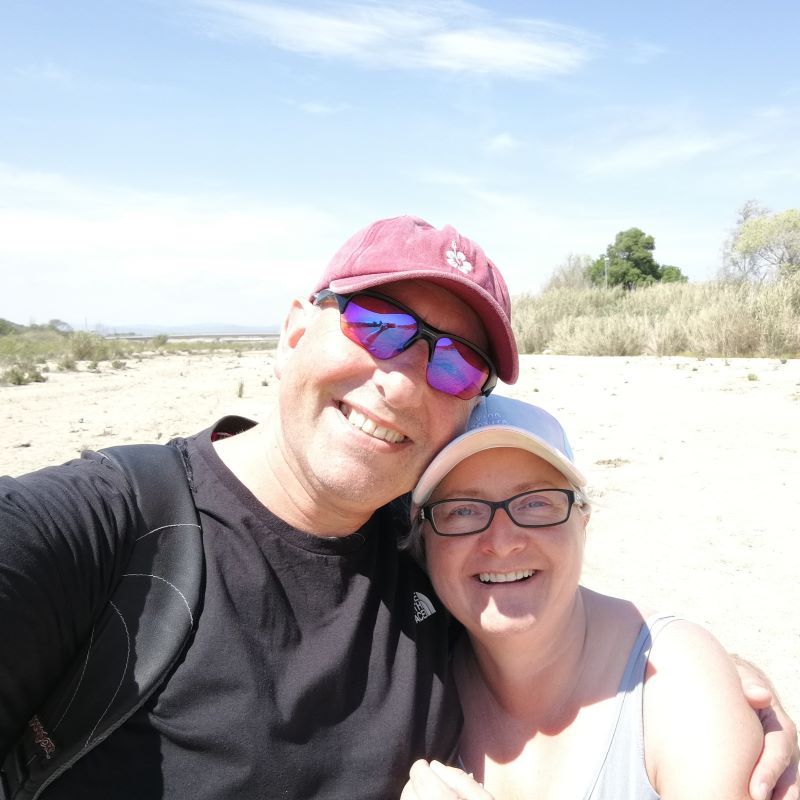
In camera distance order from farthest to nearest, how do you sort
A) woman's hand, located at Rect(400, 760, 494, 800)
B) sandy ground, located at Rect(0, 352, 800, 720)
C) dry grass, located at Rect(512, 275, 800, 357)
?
dry grass, located at Rect(512, 275, 800, 357), sandy ground, located at Rect(0, 352, 800, 720), woman's hand, located at Rect(400, 760, 494, 800)

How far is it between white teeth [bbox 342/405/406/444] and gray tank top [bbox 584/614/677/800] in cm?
86

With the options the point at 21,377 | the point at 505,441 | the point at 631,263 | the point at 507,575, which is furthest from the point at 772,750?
the point at 631,263

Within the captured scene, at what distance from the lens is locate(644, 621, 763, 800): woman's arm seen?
5.28 ft

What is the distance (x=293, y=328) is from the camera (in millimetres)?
2105

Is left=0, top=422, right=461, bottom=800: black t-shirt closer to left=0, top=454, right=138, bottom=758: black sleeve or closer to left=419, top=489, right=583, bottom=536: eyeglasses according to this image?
left=0, top=454, right=138, bottom=758: black sleeve

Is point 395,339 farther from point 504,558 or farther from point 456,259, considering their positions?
point 504,558

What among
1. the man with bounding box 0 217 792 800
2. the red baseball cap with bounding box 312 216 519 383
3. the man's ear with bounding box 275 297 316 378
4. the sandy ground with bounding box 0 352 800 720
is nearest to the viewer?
the man with bounding box 0 217 792 800

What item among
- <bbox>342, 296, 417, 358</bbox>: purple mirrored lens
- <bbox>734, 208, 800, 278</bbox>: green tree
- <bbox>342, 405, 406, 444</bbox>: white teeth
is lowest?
<bbox>342, 405, 406, 444</bbox>: white teeth

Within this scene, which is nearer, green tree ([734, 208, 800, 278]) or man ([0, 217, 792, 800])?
man ([0, 217, 792, 800])

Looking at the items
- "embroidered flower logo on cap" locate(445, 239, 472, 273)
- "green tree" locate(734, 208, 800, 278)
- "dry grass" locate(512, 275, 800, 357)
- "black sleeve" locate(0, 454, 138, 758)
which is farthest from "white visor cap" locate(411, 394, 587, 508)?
"green tree" locate(734, 208, 800, 278)

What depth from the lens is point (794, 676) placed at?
3498 millimetres

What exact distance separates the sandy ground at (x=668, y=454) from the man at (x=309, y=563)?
2388mm

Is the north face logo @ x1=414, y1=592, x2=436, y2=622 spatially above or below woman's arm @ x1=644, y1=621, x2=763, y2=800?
above

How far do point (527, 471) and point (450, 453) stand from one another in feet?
0.77
